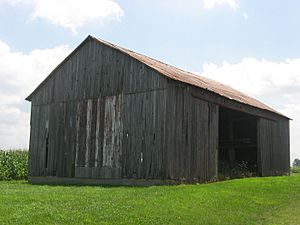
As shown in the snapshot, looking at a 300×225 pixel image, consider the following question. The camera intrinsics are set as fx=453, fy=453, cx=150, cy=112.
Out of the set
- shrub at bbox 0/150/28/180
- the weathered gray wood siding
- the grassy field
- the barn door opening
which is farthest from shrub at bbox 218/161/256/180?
shrub at bbox 0/150/28/180

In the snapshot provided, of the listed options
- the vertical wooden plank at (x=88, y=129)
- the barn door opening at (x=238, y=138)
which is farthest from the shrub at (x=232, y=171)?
the vertical wooden plank at (x=88, y=129)

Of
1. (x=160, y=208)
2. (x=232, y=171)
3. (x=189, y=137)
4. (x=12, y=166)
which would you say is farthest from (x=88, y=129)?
(x=12, y=166)

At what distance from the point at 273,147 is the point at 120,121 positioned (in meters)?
14.2

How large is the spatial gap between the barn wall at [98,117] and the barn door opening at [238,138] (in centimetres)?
1102

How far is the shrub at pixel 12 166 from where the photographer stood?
114ft

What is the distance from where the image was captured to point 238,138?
36.7m

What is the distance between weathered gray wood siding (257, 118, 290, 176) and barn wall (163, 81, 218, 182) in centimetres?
Result: 751

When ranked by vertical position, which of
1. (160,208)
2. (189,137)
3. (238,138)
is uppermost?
(238,138)

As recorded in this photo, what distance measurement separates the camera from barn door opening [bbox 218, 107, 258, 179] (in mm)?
33625

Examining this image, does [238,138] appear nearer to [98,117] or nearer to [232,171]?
[232,171]

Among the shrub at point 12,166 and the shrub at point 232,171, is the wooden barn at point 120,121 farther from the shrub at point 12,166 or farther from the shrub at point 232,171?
the shrub at point 12,166

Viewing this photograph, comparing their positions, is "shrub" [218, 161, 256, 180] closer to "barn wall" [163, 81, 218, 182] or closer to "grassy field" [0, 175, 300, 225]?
"barn wall" [163, 81, 218, 182]

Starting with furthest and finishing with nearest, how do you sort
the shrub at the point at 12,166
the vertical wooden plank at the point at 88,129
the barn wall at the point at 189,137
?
the shrub at the point at 12,166
the vertical wooden plank at the point at 88,129
the barn wall at the point at 189,137

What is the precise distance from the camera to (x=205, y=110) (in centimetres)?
2436
